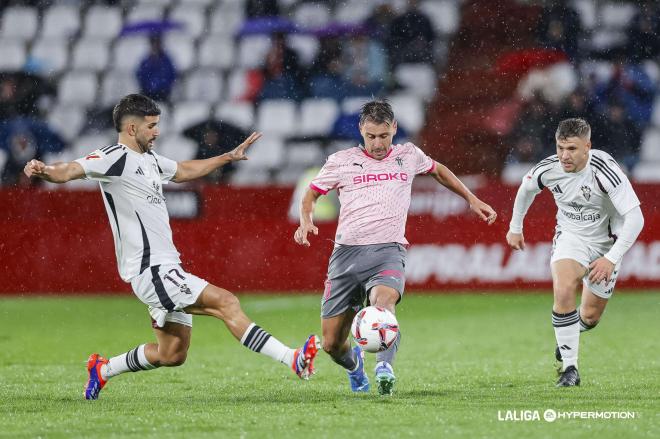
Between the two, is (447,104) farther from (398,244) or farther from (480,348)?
(398,244)

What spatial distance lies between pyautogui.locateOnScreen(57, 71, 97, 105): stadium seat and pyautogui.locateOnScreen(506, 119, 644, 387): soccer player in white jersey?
12.3m

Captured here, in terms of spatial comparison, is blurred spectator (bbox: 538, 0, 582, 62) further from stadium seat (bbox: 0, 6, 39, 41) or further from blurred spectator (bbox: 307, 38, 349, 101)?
stadium seat (bbox: 0, 6, 39, 41)

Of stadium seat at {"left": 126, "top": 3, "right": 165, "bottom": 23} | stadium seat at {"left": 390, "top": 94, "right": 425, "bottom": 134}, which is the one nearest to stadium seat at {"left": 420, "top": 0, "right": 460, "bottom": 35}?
stadium seat at {"left": 390, "top": 94, "right": 425, "bottom": 134}

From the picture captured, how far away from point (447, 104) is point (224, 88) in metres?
3.73

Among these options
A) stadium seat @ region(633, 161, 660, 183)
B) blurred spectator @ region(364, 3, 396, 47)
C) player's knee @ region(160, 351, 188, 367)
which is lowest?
player's knee @ region(160, 351, 188, 367)

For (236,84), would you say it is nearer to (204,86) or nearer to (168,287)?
(204,86)

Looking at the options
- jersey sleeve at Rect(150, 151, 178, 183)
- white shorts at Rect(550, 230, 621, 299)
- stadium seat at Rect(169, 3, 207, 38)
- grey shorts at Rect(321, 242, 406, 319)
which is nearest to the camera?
grey shorts at Rect(321, 242, 406, 319)

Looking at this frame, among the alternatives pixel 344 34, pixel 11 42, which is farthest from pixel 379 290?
pixel 11 42

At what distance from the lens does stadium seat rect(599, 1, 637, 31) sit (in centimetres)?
1844

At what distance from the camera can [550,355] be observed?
9562 mm

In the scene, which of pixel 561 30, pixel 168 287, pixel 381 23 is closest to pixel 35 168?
pixel 168 287

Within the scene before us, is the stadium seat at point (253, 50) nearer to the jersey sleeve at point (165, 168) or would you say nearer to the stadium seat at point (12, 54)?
the stadium seat at point (12, 54)

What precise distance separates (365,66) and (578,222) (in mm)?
10345

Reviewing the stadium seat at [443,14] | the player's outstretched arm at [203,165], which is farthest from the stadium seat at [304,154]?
the player's outstretched arm at [203,165]
